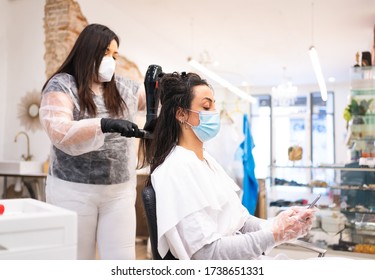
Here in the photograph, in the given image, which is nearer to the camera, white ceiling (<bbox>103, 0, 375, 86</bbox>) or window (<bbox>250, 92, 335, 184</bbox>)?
white ceiling (<bbox>103, 0, 375, 86</bbox>)

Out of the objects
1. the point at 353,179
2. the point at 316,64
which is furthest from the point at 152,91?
the point at 316,64

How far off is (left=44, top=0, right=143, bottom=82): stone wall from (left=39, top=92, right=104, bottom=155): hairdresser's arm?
159 cm

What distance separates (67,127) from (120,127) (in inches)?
8.5

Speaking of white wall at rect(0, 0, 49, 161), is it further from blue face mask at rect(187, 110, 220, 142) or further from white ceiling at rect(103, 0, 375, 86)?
blue face mask at rect(187, 110, 220, 142)

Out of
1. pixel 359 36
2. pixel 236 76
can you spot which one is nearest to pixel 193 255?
pixel 359 36

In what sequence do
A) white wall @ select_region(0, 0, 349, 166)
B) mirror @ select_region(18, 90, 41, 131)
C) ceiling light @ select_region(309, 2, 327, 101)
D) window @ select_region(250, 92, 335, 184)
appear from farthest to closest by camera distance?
1. window @ select_region(250, 92, 335, 184)
2. ceiling light @ select_region(309, 2, 327, 101)
3. mirror @ select_region(18, 90, 41, 131)
4. white wall @ select_region(0, 0, 349, 166)

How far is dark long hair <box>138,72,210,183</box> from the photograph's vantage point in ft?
3.93

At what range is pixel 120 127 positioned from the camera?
3.65 ft

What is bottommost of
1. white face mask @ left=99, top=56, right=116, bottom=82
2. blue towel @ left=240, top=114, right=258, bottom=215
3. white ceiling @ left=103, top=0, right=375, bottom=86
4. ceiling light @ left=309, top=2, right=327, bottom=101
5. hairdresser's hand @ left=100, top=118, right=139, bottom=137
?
blue towel @ left=240, top=114, right=258, bottom=215

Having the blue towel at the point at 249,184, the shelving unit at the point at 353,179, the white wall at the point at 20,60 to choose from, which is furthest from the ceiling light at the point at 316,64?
the white wall at the point at 20,60

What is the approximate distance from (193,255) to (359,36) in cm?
494

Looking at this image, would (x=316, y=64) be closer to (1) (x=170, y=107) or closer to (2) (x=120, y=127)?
(1) (x=170, y=107)

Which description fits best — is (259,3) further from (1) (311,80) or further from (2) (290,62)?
(1) (311,80)

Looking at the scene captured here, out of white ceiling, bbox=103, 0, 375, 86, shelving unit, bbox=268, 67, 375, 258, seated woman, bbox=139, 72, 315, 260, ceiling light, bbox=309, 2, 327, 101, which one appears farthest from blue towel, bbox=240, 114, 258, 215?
white ceiling, bbox=103, 0, 375, 86
